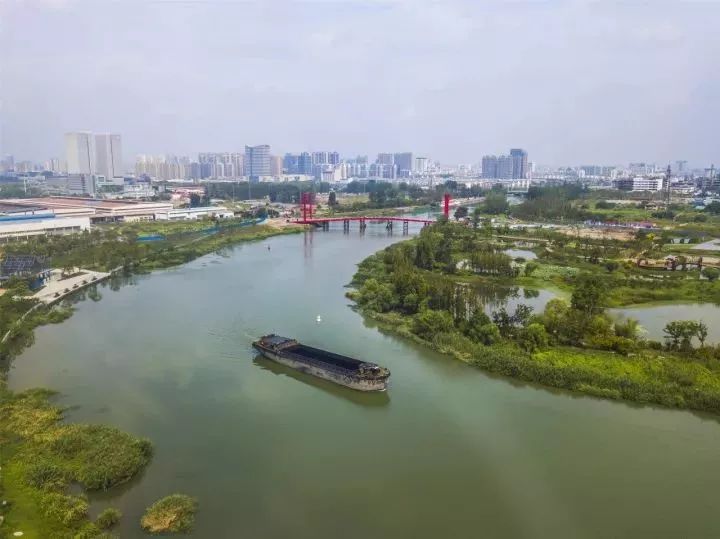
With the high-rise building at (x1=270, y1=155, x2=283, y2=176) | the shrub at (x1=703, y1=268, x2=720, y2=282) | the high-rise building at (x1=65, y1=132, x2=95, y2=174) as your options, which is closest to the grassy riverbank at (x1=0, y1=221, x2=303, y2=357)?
the shrub at (x1=703, y1=268, x2=720, y2=282)

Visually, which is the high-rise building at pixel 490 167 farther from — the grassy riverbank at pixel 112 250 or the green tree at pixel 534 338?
the green tree at pixel 534 338

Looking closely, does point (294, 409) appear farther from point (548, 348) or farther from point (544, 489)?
point (548, 348)

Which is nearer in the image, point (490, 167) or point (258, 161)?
point (258, 161)

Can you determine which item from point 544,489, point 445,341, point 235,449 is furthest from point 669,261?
point 235,449

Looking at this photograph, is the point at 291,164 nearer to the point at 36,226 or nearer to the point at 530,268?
the point at 36,226

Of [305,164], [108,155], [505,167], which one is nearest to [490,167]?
Result: [505,167]

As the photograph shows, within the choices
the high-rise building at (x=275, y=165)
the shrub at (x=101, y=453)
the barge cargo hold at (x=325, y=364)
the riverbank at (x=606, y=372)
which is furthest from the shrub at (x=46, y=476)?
the high-rise building at (x=275, y=165)

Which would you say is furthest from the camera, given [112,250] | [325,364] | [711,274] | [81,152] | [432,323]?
[81,152]
